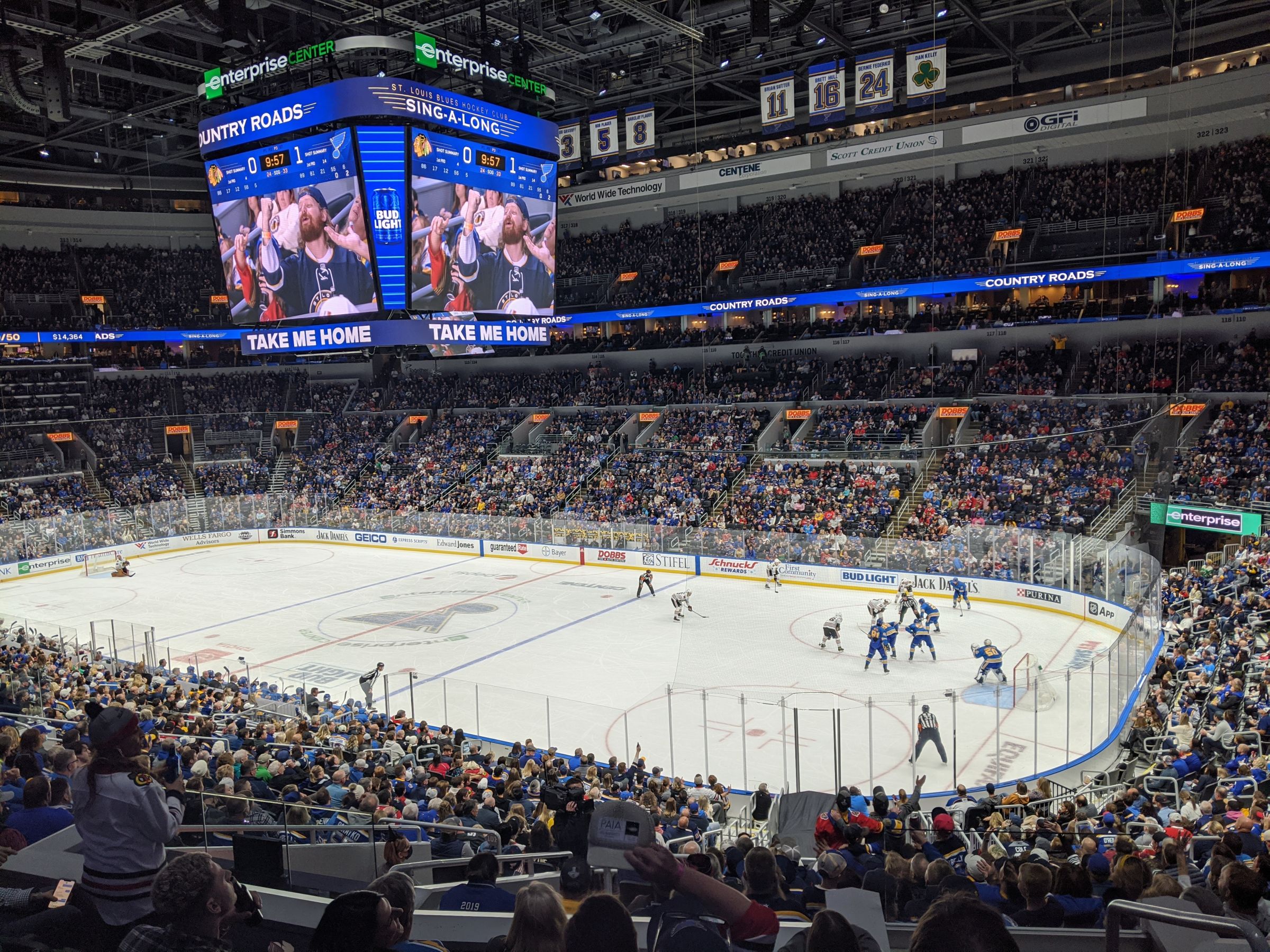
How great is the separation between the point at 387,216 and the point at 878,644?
1504cm

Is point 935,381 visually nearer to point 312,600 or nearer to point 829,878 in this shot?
point 312,600

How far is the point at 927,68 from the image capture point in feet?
→ 79.4

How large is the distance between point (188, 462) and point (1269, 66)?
48231 millimetres

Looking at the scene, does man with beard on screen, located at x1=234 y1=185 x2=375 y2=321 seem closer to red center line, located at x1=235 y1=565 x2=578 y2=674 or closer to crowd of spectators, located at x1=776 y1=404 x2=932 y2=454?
red center line, located at x1=235 y1=565 x2=578 y2=674

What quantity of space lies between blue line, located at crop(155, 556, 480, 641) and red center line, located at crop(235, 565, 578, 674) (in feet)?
12.8

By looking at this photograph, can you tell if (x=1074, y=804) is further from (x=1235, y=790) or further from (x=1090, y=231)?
(x=1090, y=231)

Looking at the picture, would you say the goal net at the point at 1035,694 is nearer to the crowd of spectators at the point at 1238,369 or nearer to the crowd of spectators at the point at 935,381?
the crowd of spectators at the point at 1238,369

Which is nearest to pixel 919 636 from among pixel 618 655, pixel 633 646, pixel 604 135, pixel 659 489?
pixel 633 646

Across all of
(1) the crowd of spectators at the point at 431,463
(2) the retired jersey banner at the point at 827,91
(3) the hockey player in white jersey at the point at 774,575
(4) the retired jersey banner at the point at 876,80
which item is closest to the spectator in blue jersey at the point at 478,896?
(3) the hockey player in white jersey at the point at 774,575

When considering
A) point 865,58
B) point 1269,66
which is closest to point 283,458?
point 865,58

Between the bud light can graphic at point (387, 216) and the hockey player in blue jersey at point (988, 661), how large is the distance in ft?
52.4

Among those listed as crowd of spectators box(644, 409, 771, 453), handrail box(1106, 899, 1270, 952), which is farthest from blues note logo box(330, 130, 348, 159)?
handrail box(1106, 899, 1270, 952)

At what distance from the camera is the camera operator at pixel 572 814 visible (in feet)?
22.1

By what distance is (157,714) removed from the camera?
524 inches
